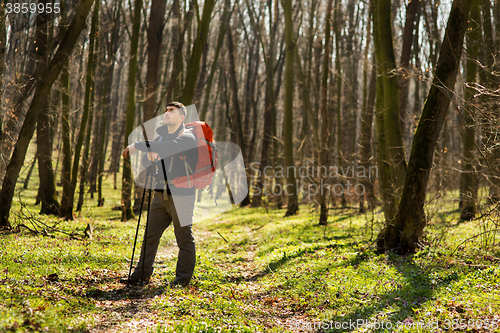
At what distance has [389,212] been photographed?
8.50m

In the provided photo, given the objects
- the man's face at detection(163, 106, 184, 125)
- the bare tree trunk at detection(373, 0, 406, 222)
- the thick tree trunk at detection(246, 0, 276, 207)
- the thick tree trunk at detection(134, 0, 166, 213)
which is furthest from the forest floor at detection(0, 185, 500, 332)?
the thick tree trunk at detection(246, 0, 276, 207)

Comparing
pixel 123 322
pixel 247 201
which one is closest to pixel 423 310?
pixel 123 322

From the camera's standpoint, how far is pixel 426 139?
22.0 feet

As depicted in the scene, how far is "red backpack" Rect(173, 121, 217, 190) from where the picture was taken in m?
5.16

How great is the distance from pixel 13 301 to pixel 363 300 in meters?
4.29

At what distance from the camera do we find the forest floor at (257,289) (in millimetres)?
3814

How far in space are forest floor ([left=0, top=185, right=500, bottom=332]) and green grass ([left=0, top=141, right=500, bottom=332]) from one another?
2 centimetres

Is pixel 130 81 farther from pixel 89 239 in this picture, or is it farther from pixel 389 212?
pixel 389 212

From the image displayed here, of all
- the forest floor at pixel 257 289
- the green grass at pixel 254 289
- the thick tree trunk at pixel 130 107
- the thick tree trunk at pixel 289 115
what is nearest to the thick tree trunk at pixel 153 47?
the thick tree trunk at pixel 130 107

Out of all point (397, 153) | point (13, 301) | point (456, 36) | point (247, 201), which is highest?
point (456, 36)

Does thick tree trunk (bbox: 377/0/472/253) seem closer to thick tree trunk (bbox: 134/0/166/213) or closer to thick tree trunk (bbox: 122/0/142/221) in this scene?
thick tree trunk (bbox: 122/0/142/221)

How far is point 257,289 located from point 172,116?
123 inches

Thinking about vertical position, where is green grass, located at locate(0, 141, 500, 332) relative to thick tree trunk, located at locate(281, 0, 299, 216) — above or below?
below

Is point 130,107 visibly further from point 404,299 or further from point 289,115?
point 404,299
